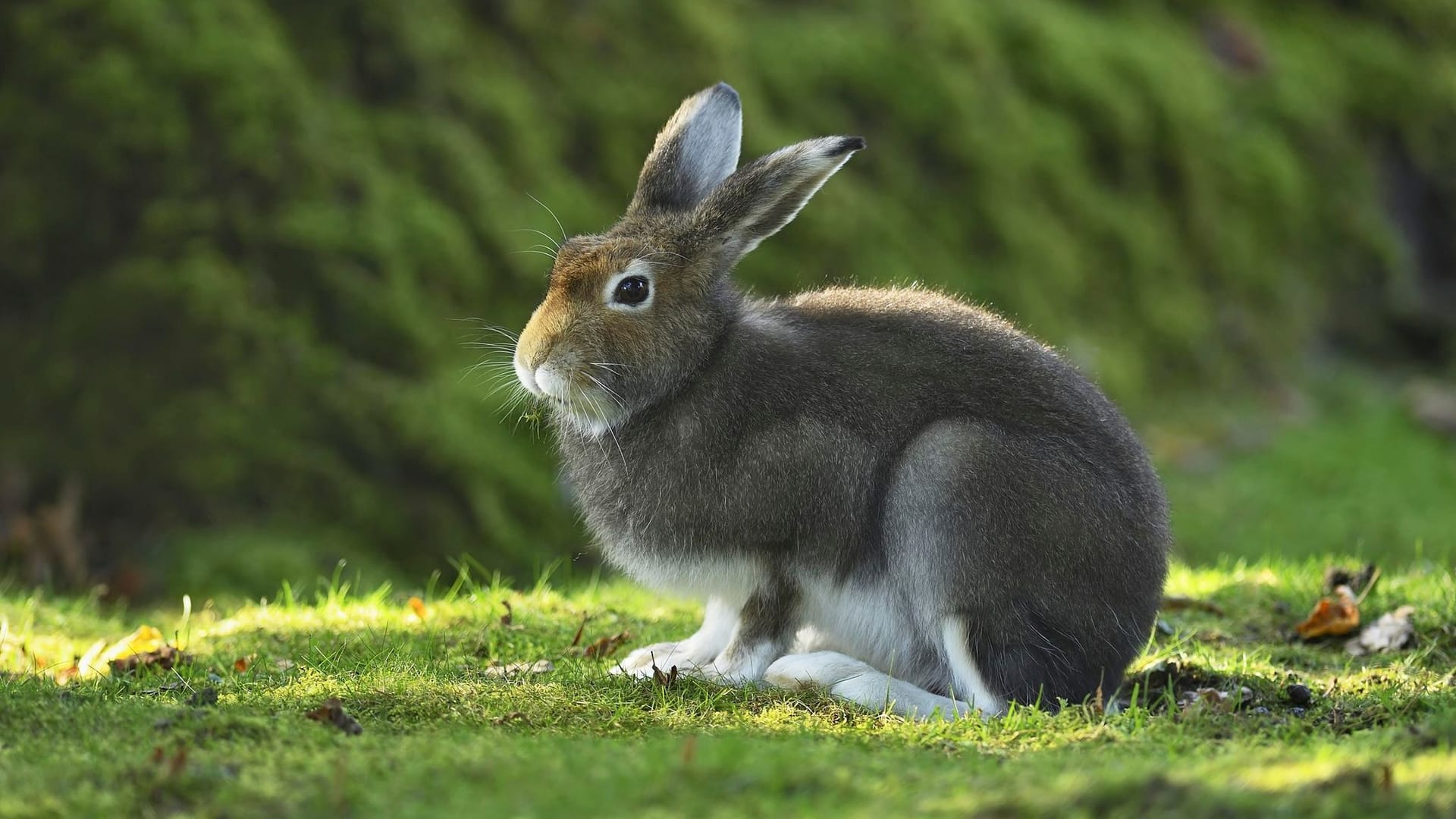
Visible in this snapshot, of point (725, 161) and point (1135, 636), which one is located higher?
point (725, 161)

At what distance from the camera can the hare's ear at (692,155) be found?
6746 millimetres

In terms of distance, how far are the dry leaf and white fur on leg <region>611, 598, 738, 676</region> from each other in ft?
8.93

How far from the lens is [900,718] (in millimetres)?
5402

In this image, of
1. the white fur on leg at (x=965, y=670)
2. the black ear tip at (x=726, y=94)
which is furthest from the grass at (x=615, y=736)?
the black ear tip at (x=726, y=94)

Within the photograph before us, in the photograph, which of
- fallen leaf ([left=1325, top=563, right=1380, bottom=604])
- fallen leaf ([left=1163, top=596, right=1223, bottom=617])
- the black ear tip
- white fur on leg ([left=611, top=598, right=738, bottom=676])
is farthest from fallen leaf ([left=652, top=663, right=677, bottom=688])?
fallen leaf ([left=1325, top=563, right=1380, bottom=604])

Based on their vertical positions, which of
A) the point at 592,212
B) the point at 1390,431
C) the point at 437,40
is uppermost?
the point at 437,40

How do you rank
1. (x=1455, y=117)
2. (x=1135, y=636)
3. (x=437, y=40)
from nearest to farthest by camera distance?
(x=1135, y=636)
(x=437, y=40)
(x=1455, y=117)

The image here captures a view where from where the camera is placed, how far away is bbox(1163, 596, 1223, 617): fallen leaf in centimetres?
757

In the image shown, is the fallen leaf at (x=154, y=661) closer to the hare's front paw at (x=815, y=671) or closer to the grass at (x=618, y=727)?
the grass at (x=618, y=727)

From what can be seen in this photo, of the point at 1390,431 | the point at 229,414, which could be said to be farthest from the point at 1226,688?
the point at 1390,431

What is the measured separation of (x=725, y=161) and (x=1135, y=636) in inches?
107

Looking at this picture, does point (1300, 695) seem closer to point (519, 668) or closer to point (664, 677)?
point (664, 677)

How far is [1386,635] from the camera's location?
6.82m

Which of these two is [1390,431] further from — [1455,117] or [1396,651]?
[1396,651]
